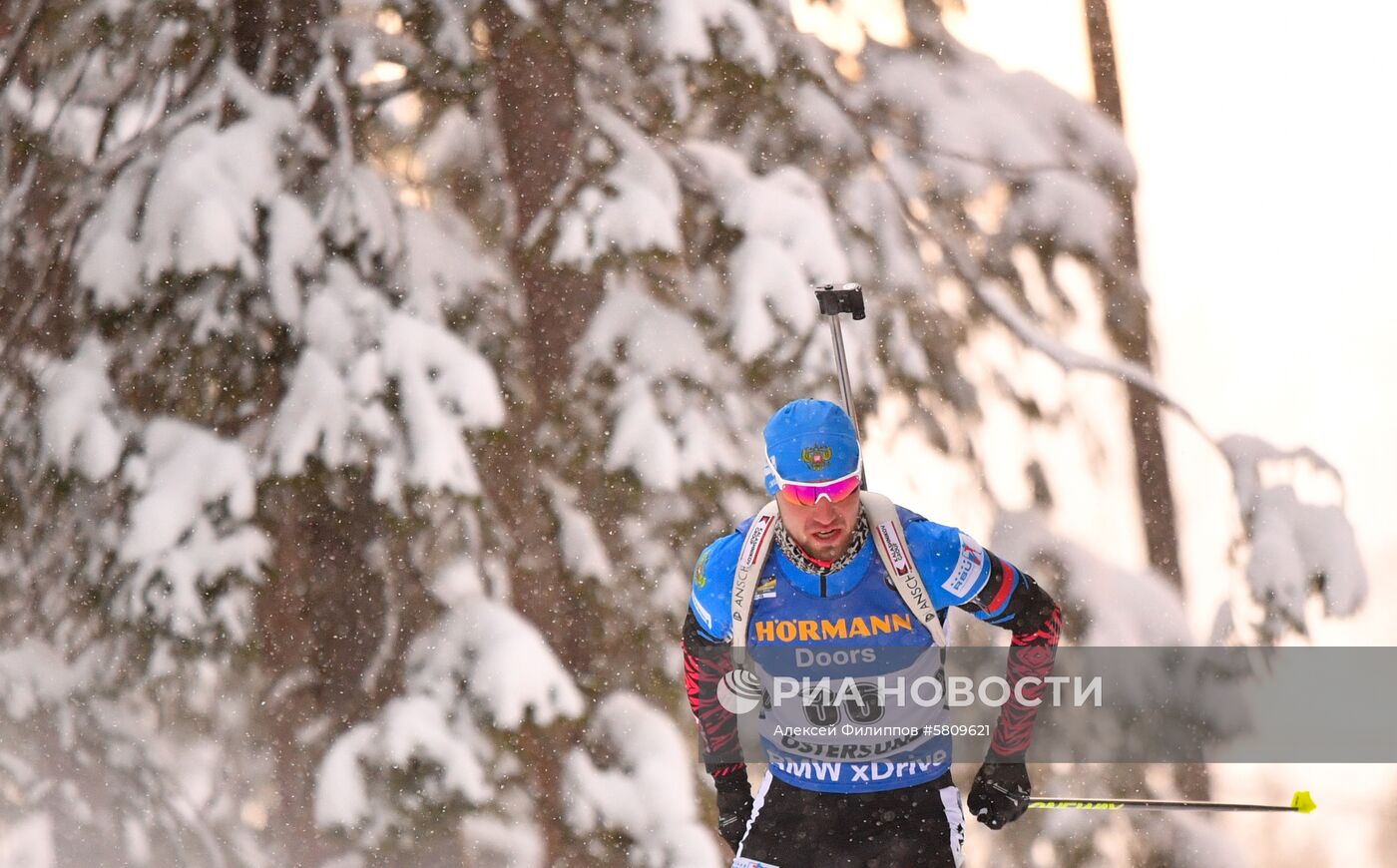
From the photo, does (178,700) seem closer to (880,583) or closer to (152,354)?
(152,354)

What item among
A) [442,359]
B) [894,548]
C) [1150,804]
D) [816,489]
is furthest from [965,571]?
[442,359]

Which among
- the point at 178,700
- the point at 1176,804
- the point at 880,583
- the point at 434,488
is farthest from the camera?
the point at 178,700

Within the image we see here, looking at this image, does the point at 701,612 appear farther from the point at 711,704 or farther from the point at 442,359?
the point at 442,359

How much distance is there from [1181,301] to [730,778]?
5093 millimetres

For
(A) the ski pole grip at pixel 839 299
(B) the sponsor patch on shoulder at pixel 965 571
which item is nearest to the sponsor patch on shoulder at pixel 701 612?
(B) the sponsor patch on shoulder at pixel 965 571

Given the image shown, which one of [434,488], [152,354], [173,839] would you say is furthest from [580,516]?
[173,839]

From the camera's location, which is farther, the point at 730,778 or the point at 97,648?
the point at 97,648

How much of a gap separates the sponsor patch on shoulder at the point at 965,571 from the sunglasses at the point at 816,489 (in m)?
0.36

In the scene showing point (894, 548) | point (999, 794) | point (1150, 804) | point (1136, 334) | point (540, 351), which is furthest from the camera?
point (1136, 334)

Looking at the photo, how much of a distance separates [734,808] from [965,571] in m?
1.07

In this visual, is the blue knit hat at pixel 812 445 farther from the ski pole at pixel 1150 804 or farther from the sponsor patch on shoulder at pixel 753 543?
the ski pole at pixel 1150 804

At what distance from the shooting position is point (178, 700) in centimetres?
757

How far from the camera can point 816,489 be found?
329 cm

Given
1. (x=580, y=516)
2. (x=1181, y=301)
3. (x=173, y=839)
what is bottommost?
(x=173, y=839)
